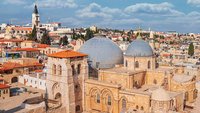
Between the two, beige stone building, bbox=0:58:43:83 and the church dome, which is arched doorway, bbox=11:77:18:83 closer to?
beige stone building, bbox=0:58:43:83

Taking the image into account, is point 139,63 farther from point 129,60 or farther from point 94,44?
point 94,44

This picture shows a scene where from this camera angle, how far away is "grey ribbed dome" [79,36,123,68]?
31.2 m

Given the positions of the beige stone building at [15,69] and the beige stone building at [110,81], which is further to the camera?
the beige stone building at [15,69]

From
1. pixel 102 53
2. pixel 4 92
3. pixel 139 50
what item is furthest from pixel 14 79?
pixel 139 50

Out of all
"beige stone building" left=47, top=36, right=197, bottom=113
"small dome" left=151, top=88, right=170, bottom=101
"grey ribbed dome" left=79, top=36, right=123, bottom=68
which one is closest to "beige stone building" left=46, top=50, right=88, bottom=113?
"beige stone building" left=47, top=36, right=197, bottom=113

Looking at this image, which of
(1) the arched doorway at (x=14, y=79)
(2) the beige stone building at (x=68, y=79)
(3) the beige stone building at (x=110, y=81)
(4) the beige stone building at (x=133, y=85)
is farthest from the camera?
(1) the arched doorway at (x=14, y=79)

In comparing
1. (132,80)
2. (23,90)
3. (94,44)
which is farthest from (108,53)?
(23,90)

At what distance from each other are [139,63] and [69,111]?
9.43 m

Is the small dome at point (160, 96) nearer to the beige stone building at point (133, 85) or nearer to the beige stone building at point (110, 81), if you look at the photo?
the beige stone building at point (133, 85)

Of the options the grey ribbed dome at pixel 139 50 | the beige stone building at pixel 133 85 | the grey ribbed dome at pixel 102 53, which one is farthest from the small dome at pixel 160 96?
the grey ribbed dome at pixel 102 53

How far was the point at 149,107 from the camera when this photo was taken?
24062 mm

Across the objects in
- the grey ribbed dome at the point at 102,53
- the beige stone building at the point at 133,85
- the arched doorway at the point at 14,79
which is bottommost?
the arched doorway at the point at 14,79

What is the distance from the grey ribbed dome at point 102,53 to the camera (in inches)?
1230

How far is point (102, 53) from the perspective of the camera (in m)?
31.3
